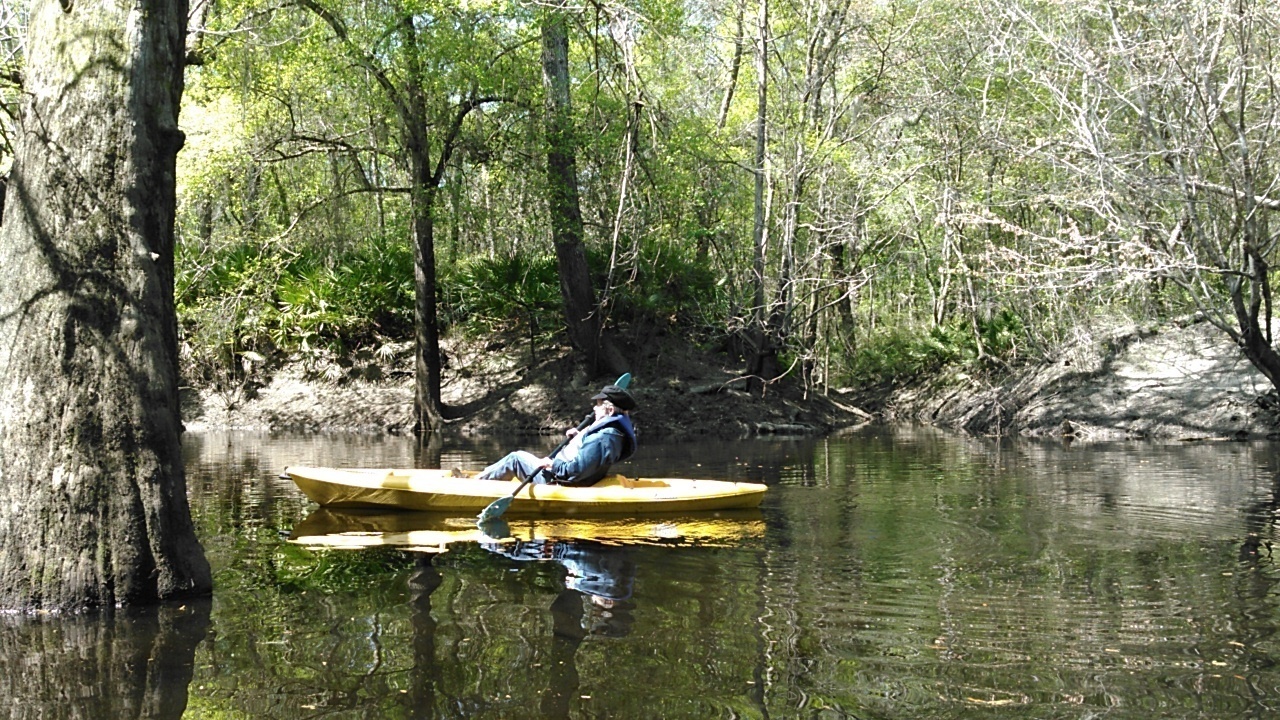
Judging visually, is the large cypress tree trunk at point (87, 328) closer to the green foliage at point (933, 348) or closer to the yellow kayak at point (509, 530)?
the yellow kayak at point (509, 530)

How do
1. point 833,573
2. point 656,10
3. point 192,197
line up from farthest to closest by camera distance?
point 192,197 → point 656,10 → point 833,573

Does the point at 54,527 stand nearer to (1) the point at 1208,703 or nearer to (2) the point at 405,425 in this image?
(1) the point at 1208,703

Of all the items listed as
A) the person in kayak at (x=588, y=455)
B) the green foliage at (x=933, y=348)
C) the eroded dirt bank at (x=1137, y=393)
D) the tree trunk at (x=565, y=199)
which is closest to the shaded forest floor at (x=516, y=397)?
the tree trunk at (x=565, y=199)

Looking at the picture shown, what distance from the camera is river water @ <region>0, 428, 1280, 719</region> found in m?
4.85

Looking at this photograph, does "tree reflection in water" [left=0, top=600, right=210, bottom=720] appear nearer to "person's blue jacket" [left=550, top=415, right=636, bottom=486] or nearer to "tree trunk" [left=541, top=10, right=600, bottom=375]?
"person's blue jacket" [left=550, top=415, right=636, bottom=486]

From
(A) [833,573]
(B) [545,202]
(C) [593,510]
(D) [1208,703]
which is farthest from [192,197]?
(D) [1208,703]

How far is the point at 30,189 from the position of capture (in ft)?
20.1

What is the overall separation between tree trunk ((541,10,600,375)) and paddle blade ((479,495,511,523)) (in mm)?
7695

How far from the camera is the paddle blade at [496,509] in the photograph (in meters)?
9.70

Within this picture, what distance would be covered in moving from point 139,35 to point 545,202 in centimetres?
1261

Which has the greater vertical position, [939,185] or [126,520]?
[939,185]

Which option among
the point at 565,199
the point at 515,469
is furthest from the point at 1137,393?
the point at 515,469

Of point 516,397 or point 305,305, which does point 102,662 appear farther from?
point 305,305

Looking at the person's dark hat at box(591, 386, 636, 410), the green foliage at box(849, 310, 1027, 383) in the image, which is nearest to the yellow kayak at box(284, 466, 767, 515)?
the person's dark hat at box(591, 386, 636, 410)
